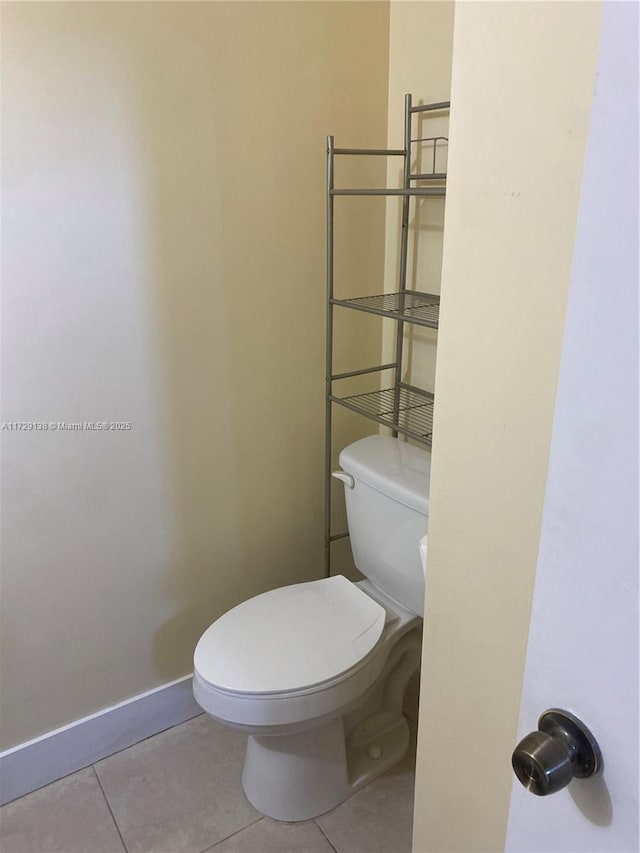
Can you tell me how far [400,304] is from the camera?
5.38 feet

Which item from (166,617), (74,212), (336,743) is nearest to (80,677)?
(166,617)

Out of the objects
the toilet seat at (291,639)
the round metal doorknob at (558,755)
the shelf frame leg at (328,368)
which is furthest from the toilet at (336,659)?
the round metal doorknob at (558,755)

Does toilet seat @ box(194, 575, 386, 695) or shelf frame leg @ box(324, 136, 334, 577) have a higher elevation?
shelf frame leg @ box(324, 136, 334, 577)

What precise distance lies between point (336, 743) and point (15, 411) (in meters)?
1.08

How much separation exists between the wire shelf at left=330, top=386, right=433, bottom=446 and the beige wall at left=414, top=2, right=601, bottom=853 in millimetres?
800

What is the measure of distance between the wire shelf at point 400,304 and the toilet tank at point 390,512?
1.13 feet

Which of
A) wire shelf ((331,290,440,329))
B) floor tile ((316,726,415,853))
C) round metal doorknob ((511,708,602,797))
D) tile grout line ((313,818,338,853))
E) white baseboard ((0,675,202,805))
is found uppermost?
wire shelf ((331,290,440,329))

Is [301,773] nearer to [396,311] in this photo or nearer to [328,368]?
[328,368]

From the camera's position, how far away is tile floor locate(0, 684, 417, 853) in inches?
60.4

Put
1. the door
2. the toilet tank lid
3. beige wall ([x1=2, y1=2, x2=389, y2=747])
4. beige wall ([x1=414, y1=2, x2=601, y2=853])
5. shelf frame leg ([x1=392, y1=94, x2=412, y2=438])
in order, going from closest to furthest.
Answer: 1. the door
2. beige wall ([x1=414, y1=2, x2=601, y2=853])
3. beige wall ([x1=2, y1=2, x2=389, y2=747])
4. the toilet tank lid
5. shelf frame leg ([x1=392, y1=94, x2=412, y2=438])

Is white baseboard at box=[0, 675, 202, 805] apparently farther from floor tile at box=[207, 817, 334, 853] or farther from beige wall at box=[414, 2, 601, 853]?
beige wall at box=[414, 2, 601, 853]

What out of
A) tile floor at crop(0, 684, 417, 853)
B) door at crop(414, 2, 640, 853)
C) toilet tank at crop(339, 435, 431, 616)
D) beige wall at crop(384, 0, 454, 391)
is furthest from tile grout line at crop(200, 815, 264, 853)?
beige wall at crop(384, 0, 454, 391)

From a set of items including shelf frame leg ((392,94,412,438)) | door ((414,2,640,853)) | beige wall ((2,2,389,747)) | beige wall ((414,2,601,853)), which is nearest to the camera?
door ((414,2,640,853))

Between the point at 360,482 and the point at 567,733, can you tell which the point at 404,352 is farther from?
the point at 567,733
